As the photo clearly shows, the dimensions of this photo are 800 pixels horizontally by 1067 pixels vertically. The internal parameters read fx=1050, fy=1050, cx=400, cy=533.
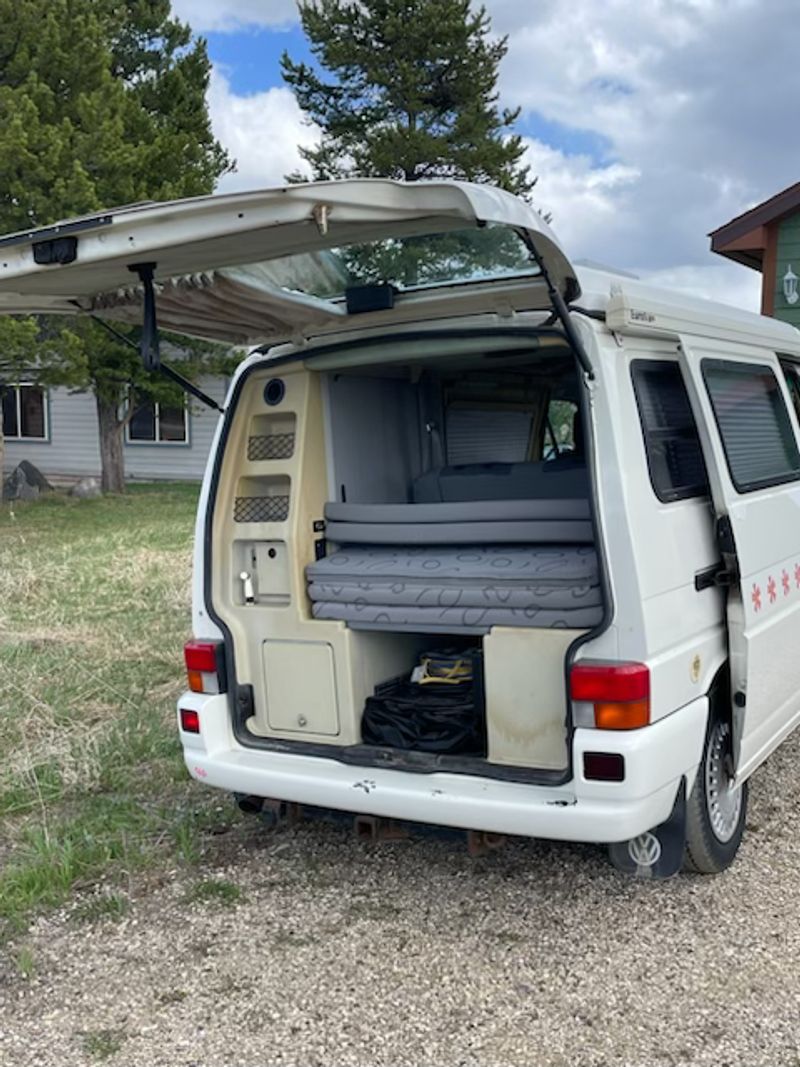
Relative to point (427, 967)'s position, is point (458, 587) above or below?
above

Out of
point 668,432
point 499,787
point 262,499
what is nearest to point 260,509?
point 262,499

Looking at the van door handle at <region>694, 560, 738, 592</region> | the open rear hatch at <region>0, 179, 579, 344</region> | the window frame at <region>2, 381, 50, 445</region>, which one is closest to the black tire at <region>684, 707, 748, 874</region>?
the van door handle at <region>694, 560, 738, 592</region>

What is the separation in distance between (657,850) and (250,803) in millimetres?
1528

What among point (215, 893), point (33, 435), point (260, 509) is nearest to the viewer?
point (215, 893)

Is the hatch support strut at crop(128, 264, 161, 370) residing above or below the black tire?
above

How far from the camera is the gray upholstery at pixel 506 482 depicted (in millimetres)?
4383

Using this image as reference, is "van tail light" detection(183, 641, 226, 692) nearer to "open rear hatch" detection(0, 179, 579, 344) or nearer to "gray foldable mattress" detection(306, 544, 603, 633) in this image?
"gray foldable mattress" detection(306, 544, 603, 633)

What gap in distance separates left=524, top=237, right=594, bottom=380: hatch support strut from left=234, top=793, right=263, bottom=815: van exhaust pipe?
2.02 metres

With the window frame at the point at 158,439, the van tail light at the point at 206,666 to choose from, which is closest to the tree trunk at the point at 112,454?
the window frame at the point at 158,439

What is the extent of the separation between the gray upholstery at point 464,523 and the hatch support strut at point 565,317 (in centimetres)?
63

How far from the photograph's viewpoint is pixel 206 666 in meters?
3.90

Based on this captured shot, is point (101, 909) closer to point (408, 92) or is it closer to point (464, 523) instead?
point (464, 523)

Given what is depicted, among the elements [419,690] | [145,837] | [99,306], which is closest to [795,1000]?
[419,690]

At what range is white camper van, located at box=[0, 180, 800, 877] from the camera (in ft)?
10.2
